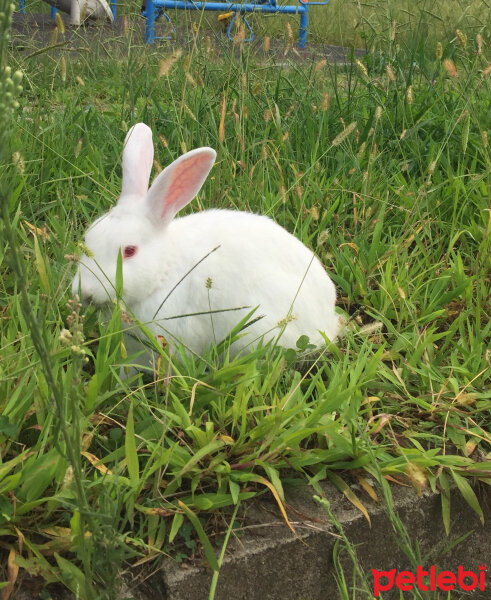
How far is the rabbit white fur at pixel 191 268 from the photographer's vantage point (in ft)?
7.34

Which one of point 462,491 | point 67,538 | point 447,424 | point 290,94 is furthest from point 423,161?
point 67,538

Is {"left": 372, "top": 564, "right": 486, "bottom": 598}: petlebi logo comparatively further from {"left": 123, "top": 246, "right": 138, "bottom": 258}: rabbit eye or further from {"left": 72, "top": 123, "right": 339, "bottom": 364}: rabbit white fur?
{"left": 123, "top": 246, "right": 138, "bottom": 258}: rabbit eye

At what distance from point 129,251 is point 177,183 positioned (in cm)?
26

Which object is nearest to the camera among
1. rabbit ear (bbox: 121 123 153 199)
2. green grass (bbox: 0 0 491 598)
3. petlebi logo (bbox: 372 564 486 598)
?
green grass (bbox: 0 0 491 598)

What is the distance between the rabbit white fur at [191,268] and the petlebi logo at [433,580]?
0.75 metres

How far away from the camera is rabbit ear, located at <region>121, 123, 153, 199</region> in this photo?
2377 millimetres

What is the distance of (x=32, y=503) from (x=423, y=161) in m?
2.56

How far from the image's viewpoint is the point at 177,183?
230 centimetres

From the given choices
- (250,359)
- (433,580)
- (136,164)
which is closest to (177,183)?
(136,164)

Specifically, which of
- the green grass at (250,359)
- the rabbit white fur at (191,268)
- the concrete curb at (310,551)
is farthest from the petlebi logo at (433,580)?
the rabbit white fur at (191,268)

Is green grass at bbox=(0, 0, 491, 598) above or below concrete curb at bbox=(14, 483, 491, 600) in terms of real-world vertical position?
above

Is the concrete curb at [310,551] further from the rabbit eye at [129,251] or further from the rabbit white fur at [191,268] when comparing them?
the rabbit eye at [129,251]

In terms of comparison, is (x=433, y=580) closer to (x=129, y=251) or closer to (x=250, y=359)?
(x=250, y=359)

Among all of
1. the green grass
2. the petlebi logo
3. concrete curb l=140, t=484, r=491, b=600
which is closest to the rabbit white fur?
the green grass
